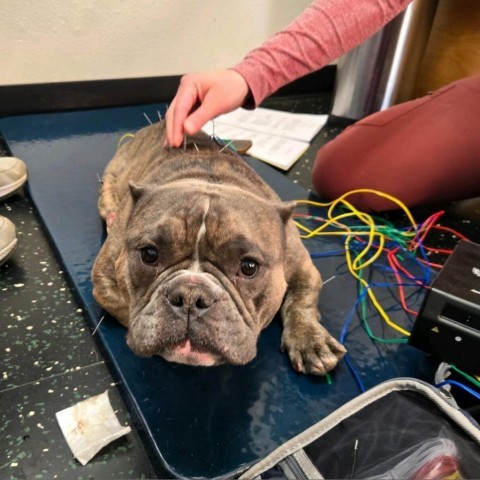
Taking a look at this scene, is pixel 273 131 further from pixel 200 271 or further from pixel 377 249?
pixel 200 271

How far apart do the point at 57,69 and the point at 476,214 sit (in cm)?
223

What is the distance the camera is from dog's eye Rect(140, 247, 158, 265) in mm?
1140

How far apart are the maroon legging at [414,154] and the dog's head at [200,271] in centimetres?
88

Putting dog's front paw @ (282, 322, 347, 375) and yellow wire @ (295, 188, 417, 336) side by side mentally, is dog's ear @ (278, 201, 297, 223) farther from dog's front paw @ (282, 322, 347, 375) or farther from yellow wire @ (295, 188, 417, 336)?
yellow wire @ (295, 188, 417, 336)

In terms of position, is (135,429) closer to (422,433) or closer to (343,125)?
(422,433)

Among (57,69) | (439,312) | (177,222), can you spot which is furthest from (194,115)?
(57,69)

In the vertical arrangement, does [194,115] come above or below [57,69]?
above

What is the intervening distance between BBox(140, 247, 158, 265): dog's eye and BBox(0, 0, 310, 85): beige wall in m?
1.92

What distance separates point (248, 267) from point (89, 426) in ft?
1.69

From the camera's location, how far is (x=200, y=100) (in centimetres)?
146

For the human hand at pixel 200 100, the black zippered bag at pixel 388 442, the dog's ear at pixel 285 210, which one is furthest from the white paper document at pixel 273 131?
the black zippered bag at pixel 388 442

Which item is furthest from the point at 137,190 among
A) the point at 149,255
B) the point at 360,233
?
the point at 360,233

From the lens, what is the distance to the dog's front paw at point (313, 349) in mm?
1276

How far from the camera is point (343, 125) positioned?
2.95 m
